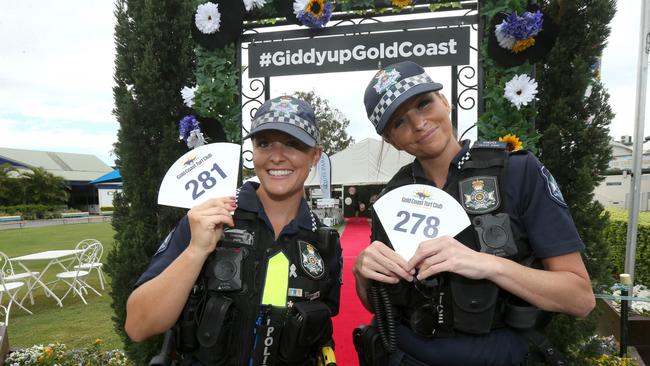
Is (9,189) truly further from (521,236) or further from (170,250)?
(521,236)

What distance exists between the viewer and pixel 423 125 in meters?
1.70

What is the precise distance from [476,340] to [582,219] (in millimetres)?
2092

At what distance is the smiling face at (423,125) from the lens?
170 cm

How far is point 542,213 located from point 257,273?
4.00 ft

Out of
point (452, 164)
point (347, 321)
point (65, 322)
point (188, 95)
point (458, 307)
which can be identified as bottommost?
point (65, 322)

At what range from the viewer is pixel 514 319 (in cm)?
150

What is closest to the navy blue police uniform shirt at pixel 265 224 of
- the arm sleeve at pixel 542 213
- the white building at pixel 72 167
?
the arm sleeve at pixel 542 213

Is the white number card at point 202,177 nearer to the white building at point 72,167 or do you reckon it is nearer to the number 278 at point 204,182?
the number 278 at point 204,182

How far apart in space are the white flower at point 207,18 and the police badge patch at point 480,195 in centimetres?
283

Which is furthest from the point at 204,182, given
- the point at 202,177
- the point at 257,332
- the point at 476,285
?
the point at 476,285

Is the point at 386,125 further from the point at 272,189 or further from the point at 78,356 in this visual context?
the point at 78,356

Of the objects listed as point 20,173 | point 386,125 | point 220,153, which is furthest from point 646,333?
point 20,173

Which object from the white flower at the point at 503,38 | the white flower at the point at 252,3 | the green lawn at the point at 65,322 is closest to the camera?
the white flower at the point at 503,38

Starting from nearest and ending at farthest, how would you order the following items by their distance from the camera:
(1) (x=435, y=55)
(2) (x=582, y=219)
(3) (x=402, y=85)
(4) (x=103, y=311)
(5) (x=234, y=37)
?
(3) (x=402, y=85) → (2) (x=582, y=219) → (1) (x=435, y=55) → (5) (x=234, y=37) → (4) (x=103, y=311)
